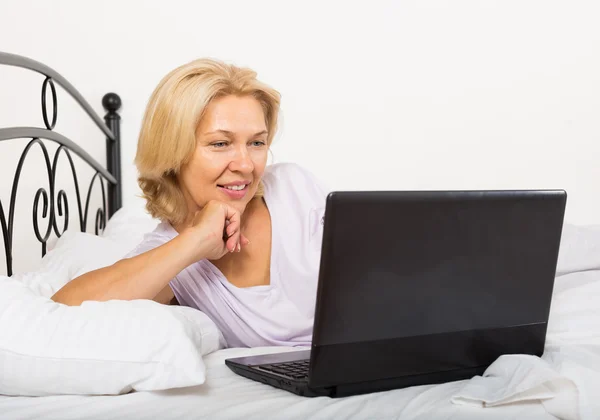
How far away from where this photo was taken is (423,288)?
106cm

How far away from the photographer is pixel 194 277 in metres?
1.58

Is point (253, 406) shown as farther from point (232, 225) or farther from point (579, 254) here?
point (579, 254)

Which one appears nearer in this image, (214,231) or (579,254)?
(214,231)

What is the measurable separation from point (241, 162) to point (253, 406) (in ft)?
2.03

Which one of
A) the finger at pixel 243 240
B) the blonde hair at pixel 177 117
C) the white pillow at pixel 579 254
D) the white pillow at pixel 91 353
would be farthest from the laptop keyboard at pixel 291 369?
the white pillow at pixel 579 254

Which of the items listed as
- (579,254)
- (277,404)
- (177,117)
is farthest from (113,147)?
(277,404)

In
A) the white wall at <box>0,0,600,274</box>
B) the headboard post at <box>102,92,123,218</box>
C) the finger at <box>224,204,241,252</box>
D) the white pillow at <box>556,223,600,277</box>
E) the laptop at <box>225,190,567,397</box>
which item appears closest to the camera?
the laptop at <box>225,190,567,397</box>

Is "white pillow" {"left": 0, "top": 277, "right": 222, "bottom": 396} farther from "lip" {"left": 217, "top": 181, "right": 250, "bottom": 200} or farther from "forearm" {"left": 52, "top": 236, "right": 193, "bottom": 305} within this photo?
"lip" {"left": 217, "top": 181, "right": 250, "bottom": 200}

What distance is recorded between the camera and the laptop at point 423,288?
0.98 meters

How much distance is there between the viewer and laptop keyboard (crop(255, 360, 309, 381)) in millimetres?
1130

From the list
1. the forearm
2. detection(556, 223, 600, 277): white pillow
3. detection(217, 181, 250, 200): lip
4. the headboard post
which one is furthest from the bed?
the headboard post

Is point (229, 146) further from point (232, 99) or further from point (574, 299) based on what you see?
point (574, 299)

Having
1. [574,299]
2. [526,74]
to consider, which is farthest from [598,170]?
[574,299]

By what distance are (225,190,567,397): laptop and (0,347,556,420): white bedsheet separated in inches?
1.1
